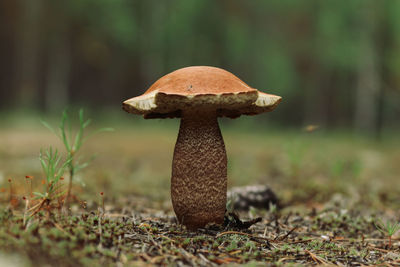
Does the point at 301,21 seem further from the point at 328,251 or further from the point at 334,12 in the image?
the point at 328,251

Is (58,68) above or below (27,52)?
below

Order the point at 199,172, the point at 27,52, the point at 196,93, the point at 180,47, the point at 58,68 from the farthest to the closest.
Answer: the point at 180,47 → the point at 58,68 → the point at 27,52 → the point at 199,172 → the point at 196,93

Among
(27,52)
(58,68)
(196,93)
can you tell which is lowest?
(196,93)

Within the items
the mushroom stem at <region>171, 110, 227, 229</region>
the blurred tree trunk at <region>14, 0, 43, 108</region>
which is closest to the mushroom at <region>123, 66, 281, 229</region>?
the mushroom stem at <region>171, 110, 227, 229</region>

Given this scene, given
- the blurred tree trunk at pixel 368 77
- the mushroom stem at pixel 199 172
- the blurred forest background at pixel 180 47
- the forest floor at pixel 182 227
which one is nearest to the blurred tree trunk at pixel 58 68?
the blurred forest background at pixel 180 47

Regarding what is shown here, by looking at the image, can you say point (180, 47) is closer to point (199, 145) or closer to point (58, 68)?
point (58, 68)

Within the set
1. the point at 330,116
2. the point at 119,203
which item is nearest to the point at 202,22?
the point at 330,116

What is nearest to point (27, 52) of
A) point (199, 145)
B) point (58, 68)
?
point (58, 68)

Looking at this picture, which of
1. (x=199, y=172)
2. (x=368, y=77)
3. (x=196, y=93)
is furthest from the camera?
(x=368, y=77)

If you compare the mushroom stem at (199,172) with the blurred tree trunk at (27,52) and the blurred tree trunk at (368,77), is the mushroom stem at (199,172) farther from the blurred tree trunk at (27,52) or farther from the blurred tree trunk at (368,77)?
the blurred tree trunk at (27,52)
